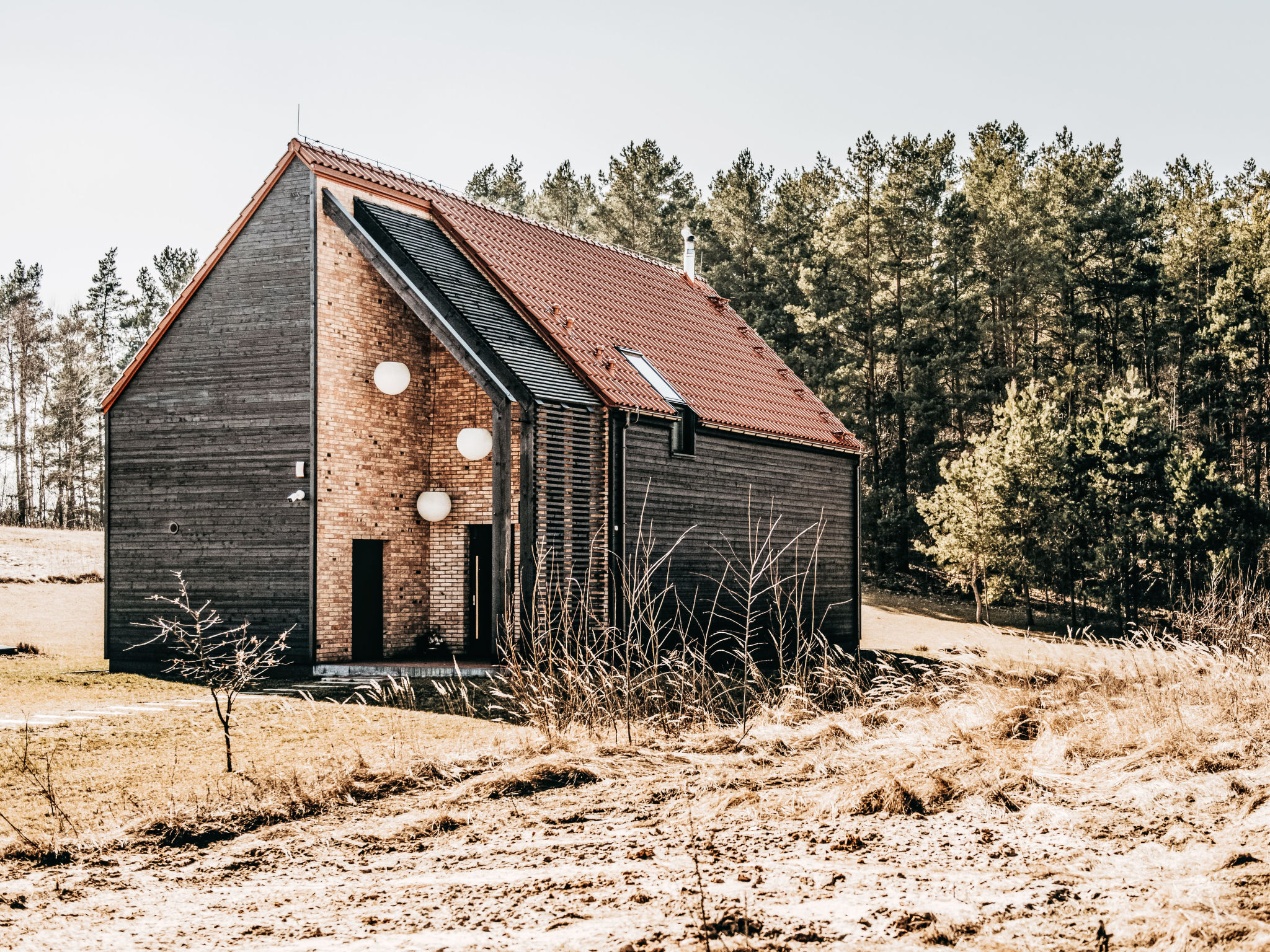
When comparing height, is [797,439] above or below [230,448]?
above

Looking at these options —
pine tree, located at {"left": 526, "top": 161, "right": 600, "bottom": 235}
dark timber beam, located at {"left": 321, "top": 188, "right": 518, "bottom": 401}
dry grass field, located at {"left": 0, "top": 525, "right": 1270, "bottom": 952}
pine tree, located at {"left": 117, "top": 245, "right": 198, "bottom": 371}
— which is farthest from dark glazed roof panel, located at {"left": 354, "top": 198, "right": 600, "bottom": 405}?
pine tree, located at {"left": 117, "top": 245, "right": 198, "bottom": 371}

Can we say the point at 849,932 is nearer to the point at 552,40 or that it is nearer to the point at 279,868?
the point at 279,868

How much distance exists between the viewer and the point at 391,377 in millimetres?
16250

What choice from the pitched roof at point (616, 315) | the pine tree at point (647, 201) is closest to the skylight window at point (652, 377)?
the pitched roof at point (616, 315)

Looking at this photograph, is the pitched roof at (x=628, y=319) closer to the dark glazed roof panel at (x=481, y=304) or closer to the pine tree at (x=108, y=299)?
the dark glazed roof panel at (x=481, y=304)

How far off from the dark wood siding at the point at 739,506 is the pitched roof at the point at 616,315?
1.40 feet

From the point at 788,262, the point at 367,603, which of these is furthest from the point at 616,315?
the point at 788,262

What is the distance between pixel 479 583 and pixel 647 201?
1124 inches

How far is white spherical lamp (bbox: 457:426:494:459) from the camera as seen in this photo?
16375 mm

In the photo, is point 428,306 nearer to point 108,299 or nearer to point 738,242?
point 738,242

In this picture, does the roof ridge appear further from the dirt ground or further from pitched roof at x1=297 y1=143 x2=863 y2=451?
the dirt ground

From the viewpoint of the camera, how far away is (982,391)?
1454 inches

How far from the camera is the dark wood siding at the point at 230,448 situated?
1550cm

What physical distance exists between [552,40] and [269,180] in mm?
6564
